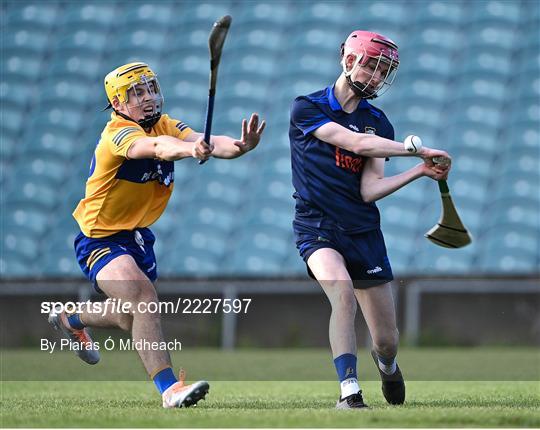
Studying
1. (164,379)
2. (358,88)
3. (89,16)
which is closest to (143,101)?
(358,88)

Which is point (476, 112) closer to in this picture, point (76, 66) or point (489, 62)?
point (489, 62)

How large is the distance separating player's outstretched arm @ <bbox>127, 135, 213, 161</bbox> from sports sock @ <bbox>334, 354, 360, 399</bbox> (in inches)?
48.1

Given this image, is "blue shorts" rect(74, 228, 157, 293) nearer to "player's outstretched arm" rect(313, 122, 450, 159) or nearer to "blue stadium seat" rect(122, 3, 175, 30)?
"player's outstretched arm" rect(313, 122, 450, 159)

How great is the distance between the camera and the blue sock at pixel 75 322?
281 inches

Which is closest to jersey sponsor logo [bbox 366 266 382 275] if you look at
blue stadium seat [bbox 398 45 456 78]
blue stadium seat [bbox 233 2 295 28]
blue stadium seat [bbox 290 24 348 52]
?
blue stadium seat [bbox 398 45 456 78]

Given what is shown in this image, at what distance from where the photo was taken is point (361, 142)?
6102 mm

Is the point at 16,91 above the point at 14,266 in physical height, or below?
above

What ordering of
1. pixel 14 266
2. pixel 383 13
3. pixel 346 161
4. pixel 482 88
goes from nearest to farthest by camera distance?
pixel 346 161
pixel 14 266
pixel 482 88
pixel 383 13

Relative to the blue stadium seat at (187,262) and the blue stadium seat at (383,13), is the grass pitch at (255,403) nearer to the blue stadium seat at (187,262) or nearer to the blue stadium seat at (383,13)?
the blue stadium seat at (187,262)

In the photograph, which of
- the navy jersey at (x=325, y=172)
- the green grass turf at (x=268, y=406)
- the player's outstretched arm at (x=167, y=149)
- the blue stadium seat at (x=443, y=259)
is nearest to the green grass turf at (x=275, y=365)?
the green grass turf at (x=268, y=406)

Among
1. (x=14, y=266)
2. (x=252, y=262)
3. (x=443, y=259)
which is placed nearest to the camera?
(x=443, y=259)

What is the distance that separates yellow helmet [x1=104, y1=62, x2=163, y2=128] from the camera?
6352 millimetres

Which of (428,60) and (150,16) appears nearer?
(428,60)

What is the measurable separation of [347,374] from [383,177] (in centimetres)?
116
